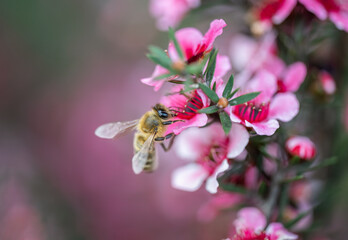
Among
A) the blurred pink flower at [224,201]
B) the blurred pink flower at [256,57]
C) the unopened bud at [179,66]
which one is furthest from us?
the blurred pink flower at [224,201]

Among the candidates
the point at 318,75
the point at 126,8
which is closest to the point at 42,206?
the point at 318,75

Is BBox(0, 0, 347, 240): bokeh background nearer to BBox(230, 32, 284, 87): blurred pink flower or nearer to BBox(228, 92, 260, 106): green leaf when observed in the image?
BBox(230, 32, 284, 87): blurred pink flower

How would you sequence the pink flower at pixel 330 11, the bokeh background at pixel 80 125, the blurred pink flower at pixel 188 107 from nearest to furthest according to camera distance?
the blurred pink flower at pixel 188 107 → the pink flower at pixel 330 11 → the bokeh background at pixel 80 125

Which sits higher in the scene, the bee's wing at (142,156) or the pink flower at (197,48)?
the pink flower at (197,48)

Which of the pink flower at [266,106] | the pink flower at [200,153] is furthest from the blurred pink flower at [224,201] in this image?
the pink flower at [266,106]

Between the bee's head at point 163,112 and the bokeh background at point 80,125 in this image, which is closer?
the bee's head at point 163,112

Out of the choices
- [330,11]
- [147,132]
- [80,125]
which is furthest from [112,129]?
[80,125]

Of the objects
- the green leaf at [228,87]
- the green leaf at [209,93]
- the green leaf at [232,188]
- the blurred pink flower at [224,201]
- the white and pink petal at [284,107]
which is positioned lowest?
the green leaf at [232,188]

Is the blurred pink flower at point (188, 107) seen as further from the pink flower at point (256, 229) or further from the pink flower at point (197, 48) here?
the pink flower at point (256, 229)
